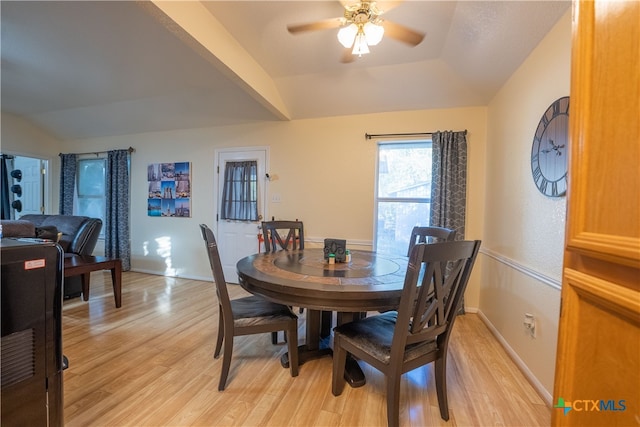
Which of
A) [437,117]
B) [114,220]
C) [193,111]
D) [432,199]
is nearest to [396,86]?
[437,117]

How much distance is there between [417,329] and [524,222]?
1.44 metres

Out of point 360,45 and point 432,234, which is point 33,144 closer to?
point 360,45

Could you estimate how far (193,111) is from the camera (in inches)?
155

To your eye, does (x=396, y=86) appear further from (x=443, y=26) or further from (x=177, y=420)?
(x=177, y=420)

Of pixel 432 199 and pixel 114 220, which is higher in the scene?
pixel 432 199

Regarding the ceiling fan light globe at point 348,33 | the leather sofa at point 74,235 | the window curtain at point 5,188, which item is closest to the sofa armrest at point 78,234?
the leather sofa at point 74,235

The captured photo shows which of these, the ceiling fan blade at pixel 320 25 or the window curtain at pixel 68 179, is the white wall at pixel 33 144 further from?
the ceiling fan blade at pixel 320 25

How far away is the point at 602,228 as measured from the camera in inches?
21.7

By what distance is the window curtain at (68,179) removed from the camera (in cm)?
499

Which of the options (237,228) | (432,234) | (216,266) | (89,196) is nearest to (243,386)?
(216,266)

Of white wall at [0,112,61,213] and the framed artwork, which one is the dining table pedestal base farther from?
white wall at [0,112,61,213]

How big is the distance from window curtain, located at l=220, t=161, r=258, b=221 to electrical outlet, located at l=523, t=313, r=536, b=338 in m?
3.25

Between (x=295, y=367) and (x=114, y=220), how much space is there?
4.47 metres

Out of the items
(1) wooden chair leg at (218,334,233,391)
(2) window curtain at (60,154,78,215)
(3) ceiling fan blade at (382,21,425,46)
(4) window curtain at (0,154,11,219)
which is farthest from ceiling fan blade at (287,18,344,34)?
(4) window curtain at (0,154,11,219)
